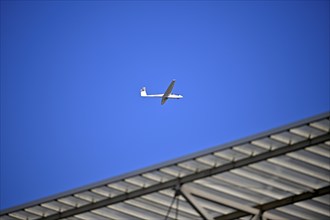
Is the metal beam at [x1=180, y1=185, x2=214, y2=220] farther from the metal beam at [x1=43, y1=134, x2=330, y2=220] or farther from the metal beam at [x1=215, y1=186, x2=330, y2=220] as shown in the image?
the metal beam at [x1=215, y1=186, x2=330, y2=220]

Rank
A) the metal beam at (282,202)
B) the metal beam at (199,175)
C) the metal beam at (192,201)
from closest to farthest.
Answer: the metal beam at (199,175), the metal beam at (192,201), the metal beam at (282,202)

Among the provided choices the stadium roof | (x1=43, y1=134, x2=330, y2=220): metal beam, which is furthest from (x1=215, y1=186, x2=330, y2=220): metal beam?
(x1=43, y1=134, x2=330, y2=220): metal beam

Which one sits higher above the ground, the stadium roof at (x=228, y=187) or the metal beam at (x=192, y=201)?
the stadium roof at (x=228, y=187)

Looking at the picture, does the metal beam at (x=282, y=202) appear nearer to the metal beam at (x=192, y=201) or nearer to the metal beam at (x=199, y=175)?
the metal beam at (x=192, y=201)

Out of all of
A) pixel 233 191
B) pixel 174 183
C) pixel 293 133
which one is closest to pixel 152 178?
pixel 174 183

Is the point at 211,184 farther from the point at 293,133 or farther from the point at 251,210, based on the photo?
the point at 293,133

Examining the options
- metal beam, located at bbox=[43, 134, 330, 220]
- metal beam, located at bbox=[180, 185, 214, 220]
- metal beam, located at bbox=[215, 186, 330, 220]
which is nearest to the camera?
metal beam, located at bbox=[43, 134, 330, 220]

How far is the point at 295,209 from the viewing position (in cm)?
3186

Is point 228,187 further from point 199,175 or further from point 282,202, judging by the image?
point 282,202

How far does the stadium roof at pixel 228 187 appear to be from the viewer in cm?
2847

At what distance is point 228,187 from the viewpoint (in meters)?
30.8

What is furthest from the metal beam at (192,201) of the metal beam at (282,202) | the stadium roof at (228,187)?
the metal beam at (282,202)

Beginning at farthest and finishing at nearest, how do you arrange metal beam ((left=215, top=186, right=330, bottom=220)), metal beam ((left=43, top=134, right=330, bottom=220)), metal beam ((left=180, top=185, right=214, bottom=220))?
metal beam ((left=215, top=186, right=330, bottom=220)) < metal beam ((left=180, top=185, right=214, bottom=220)) < metal beam ((left=43, top=134, right=330, bottom=220))

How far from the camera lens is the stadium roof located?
28.5 meters
